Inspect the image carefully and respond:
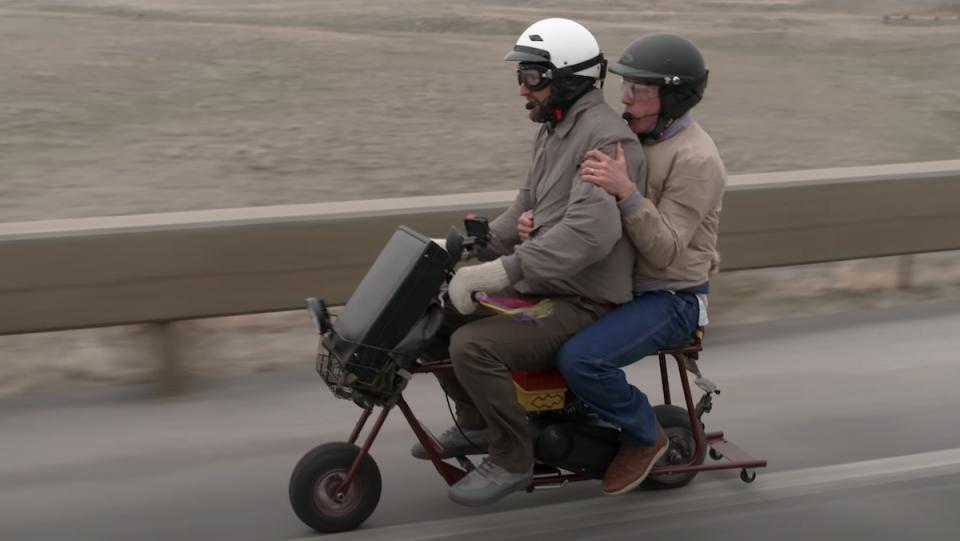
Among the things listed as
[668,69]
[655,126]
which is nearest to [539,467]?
[655,126]

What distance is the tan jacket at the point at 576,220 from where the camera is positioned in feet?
15.9

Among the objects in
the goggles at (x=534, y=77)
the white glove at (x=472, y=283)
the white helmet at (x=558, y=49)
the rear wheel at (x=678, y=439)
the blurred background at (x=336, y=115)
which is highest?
the white helmet at (x=558, y=49)

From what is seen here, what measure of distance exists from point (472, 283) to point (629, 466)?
105cm

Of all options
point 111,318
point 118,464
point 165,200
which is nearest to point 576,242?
point 118,464

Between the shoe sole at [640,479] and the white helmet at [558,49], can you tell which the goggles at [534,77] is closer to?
the white helmet at [558,49]

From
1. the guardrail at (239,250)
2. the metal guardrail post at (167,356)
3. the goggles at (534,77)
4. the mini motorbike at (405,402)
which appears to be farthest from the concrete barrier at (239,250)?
the goggles at (534,77)

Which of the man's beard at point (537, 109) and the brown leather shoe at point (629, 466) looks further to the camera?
the brown leather shoe at point (629, 466)

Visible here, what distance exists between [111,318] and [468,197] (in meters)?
2.15

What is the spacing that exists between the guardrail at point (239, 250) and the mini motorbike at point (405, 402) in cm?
181

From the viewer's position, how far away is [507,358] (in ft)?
16.5

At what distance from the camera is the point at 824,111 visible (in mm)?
17781

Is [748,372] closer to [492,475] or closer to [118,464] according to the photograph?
[492,475]

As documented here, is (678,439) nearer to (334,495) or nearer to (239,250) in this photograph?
(334,495)

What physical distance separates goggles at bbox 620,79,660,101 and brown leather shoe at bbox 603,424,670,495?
1.36 metres
